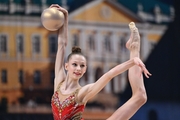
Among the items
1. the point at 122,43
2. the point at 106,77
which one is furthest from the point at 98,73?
the point at 106,77

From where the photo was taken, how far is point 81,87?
13.3 feet

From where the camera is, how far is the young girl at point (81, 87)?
383 centimetres

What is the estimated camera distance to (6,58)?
8227 millimetres

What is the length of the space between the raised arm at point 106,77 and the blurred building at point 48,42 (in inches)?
173

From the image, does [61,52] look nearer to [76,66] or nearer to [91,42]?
[76,66]

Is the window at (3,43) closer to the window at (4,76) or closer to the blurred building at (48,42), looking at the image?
the blurred building at (48,42)

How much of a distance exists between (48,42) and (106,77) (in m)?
4.78

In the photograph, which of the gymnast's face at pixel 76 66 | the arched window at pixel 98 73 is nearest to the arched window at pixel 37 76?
the arched window at pixel 98 73

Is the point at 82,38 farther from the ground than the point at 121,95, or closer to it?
farther from the ground

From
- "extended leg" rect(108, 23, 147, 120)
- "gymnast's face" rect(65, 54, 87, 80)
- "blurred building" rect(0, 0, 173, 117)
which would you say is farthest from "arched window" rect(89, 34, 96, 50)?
"extended leg" rect(108, 23, 147, 120)

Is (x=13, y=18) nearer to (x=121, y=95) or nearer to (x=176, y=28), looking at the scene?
(x=121, y=95)

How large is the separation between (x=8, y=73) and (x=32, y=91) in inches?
18.3

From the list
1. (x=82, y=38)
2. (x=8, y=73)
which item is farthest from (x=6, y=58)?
(x=82, y=38)

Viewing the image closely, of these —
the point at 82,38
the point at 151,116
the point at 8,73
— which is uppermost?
the point at 82,38
